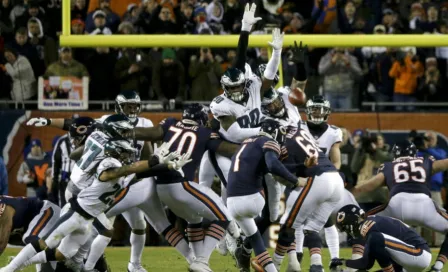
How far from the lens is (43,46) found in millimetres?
17031

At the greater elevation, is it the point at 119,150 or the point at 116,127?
the point at 116,127

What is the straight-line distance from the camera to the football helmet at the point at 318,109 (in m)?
12.2

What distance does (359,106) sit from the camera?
655 inches

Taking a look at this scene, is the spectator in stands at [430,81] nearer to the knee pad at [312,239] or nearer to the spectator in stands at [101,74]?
the spectator in stands at [101,74]

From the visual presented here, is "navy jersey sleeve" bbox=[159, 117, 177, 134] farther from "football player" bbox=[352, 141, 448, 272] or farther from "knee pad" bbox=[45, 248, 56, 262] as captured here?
"football player" bbox=[352, 141, 448, 272]

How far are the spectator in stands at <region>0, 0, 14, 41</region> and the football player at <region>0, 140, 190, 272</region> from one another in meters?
6.71

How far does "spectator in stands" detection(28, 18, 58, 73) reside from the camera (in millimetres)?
16891

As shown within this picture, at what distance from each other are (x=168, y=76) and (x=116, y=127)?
5987 mm

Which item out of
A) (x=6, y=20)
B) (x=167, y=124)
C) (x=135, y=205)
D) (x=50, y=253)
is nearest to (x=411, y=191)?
(x=167, y=124)

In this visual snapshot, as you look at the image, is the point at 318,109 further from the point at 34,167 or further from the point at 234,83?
the point at 34,167

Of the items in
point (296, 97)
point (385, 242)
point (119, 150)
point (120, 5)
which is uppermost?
point (120, 5)

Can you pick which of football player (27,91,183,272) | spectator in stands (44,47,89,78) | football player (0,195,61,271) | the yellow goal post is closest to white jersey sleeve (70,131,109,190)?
football player (27,91,183,272)

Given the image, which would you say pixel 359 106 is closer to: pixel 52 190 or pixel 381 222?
pixel 52 190

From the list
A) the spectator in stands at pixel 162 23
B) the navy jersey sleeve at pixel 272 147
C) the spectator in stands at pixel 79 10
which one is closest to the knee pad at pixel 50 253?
the navy jersey sleeve at pixel 272 147
